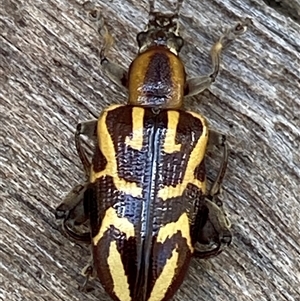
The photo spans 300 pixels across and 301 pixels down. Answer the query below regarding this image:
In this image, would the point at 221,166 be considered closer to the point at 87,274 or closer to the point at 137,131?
the point at 137,131

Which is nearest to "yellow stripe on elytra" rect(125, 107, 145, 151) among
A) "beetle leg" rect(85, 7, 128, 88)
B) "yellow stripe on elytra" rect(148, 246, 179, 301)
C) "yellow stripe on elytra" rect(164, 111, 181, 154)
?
"yellow stripe on elytra" rect(164, 111, 181, 154)

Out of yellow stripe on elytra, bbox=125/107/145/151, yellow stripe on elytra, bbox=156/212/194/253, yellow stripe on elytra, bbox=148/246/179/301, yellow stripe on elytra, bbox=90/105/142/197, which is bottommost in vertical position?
yellow stripe on elytra, bbox=148/246/179/301

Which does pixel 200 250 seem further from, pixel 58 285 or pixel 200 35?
pixel 200 35

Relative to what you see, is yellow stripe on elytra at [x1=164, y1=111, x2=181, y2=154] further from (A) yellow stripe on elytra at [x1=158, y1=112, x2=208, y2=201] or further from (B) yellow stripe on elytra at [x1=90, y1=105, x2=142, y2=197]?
(B) yellow stripe on elytra at [x1=90, y1=105, x2=142, y2=197]

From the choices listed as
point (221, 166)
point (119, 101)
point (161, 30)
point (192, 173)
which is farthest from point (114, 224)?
point (161, 30)

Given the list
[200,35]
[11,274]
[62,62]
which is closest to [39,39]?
[62,62]

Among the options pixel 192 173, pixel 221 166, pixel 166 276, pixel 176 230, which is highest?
pixel 221 166
